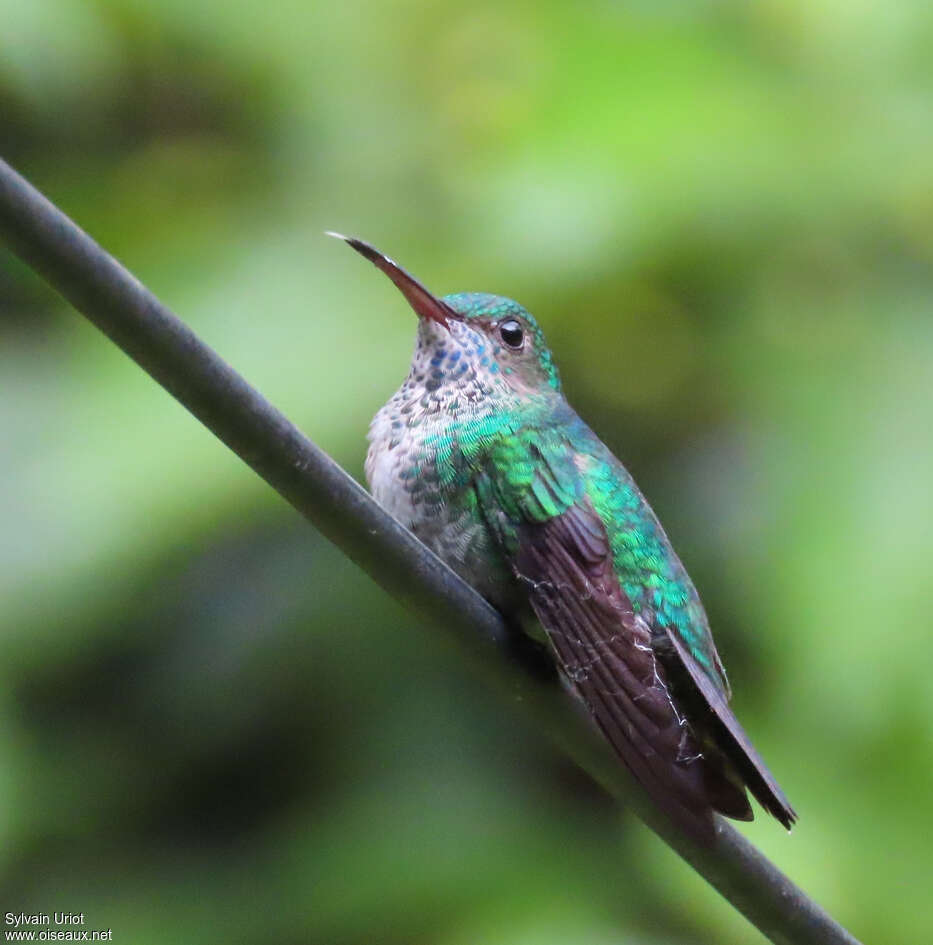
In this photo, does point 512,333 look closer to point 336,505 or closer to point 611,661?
point 611,661

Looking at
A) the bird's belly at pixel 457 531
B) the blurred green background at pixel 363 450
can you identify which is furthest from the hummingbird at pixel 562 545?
the blurred green background at pixel 363 450

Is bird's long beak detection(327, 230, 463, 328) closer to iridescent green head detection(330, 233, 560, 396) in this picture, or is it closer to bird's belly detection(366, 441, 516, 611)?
iridescent green head detection(330, 233, 560, 396)

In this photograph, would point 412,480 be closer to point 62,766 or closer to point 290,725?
point 290,725

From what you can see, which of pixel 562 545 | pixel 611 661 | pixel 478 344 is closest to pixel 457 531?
pixel 562 545

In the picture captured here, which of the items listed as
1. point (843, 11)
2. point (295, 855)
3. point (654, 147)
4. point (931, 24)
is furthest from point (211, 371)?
point (931, 24)

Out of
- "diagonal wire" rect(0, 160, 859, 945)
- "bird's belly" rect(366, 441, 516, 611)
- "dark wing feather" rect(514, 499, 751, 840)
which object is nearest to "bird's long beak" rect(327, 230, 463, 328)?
"bird's belly" rect(366, 441, 516, 611)

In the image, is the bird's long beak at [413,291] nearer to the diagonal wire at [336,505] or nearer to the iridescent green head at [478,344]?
the iridescent green head at [478,344]
